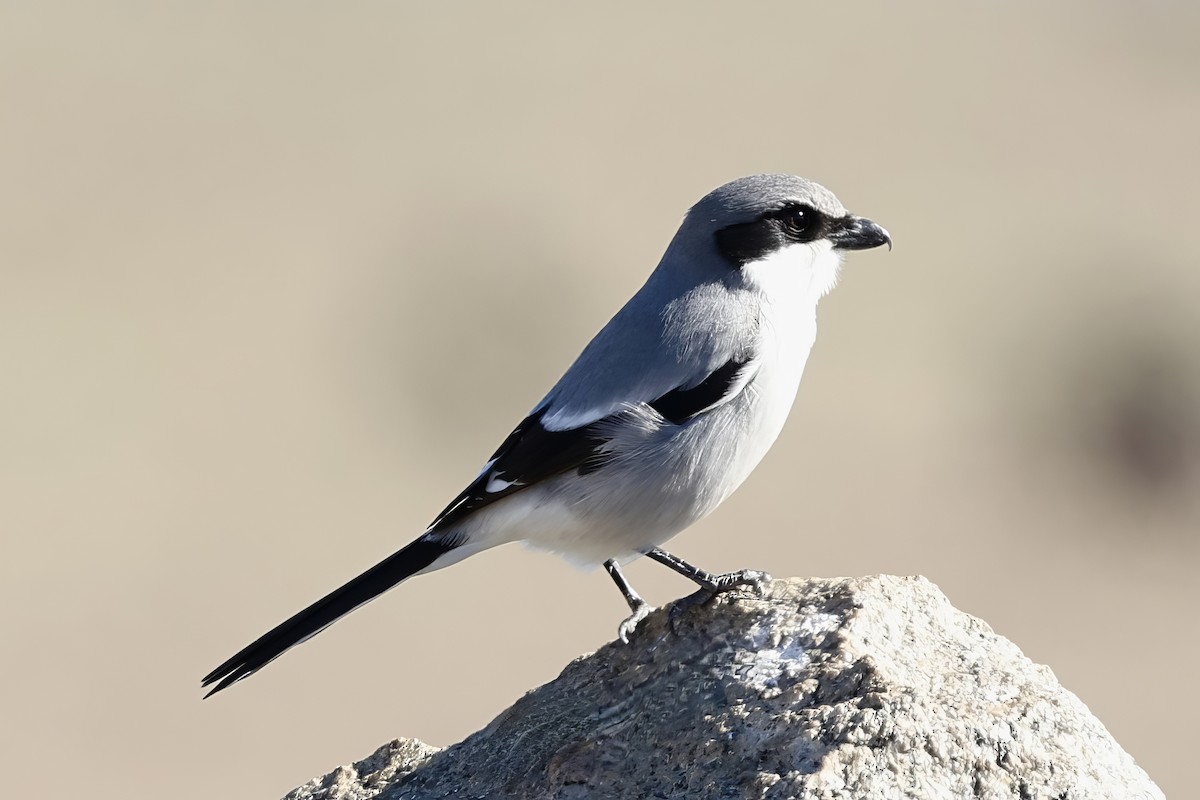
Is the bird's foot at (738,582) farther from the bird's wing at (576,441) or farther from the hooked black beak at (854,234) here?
the hooked black beak at (854,234)

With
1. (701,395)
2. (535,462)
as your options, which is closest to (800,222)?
(701,395)

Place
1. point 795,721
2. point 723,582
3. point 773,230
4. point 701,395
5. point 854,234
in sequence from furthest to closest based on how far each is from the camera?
point 854,234 < point 773,230 < point 701,395 < point 723,582 < point 795,721

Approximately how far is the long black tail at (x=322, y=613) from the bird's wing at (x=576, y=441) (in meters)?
0.15

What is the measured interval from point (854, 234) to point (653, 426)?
45.8 inches

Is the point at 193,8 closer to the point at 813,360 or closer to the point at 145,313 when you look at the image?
the point at 145,313

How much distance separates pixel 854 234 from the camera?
528cm

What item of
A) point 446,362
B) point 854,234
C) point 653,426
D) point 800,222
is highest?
point 800,222

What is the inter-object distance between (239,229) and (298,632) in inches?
815

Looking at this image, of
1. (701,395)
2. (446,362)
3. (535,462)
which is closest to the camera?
(701,395)

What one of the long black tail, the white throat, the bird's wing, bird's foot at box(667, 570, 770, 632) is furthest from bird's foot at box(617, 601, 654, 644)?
the white throat

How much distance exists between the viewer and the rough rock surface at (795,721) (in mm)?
3186

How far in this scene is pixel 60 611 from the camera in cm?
1463

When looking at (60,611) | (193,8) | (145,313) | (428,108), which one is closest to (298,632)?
(60,611)

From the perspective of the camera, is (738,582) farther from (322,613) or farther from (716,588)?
(322,613)
